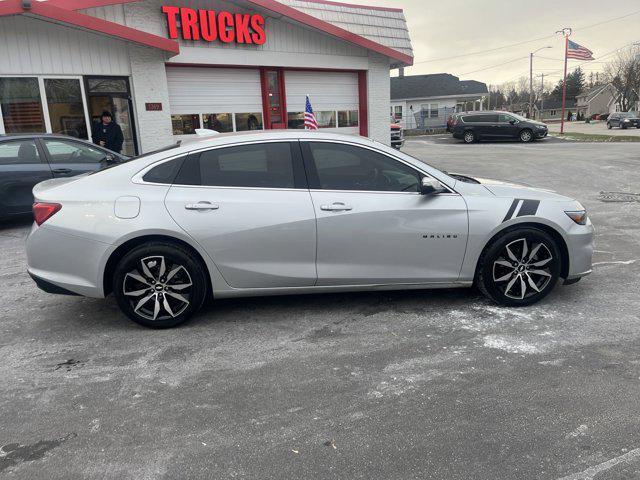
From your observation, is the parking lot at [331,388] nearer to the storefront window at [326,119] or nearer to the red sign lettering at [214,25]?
the red sign lettering at [214,25]

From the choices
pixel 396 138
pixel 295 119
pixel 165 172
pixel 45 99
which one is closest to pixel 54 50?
pixel 45 99

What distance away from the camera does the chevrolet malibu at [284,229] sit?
4055 mm

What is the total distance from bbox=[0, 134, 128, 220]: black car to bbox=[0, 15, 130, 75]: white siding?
3666 mm

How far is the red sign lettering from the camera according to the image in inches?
485

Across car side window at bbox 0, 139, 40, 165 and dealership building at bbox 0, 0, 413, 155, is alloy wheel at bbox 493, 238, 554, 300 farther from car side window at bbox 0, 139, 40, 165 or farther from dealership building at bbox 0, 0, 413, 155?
dealership building at bbox 0, 0, 413, 155

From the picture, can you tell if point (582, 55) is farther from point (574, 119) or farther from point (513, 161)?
point (574, 119)

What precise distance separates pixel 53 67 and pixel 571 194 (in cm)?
1133

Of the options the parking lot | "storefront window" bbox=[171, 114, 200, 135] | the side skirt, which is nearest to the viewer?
the parking lot

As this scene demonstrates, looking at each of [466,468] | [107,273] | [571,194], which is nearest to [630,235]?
[571,194]

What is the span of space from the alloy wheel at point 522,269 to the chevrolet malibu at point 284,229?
0.04 feet

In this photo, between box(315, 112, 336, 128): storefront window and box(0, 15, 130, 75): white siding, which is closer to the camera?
box(0, 15, 130, 75): white siding

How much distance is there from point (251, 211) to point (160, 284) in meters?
0.94

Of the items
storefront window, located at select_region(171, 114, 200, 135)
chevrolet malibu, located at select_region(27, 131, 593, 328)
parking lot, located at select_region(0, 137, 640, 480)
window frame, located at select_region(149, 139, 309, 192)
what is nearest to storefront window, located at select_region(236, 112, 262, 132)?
storefront window, located at select_region(171, 114, 200, 135)

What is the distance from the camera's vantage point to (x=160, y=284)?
4.12 metres
